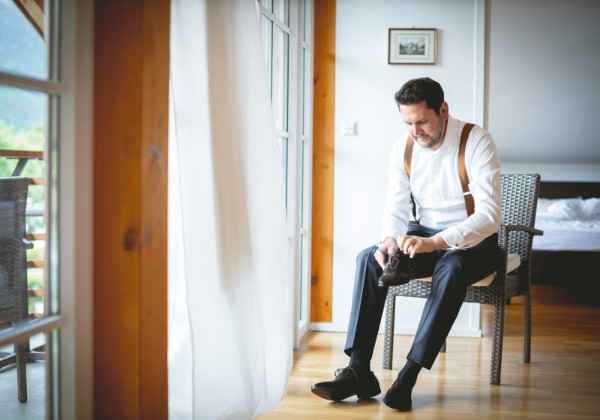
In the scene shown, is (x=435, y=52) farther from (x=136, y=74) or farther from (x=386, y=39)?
(x=136, y=74)

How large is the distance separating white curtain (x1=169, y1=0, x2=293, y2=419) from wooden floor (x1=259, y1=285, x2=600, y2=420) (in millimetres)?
370

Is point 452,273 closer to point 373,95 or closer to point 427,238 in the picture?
Answer: point 427,238

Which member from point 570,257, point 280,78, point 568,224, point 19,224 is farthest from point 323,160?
point 568,224

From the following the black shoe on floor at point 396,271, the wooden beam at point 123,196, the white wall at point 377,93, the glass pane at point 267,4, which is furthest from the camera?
the white wall at point 377,93

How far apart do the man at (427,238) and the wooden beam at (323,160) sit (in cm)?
71

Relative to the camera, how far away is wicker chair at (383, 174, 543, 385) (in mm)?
2336

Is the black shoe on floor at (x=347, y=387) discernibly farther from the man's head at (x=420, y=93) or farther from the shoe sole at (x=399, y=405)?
the man's head at (x=420, y=93)

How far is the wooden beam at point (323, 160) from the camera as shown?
3.17m

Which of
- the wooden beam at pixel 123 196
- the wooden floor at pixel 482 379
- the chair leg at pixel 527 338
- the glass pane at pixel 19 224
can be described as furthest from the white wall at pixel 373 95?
the wooden beam at pixel 123 196

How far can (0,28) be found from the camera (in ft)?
6.17

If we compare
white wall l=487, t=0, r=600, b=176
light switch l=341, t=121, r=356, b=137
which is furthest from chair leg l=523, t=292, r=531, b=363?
white wall l=487, t=0, r=600, b=176

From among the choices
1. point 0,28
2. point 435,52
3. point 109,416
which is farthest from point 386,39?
point 109,416

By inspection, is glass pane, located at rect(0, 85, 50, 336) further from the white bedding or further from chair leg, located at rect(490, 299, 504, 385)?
the white bedding

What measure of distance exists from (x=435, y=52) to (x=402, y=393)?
5.92ft
